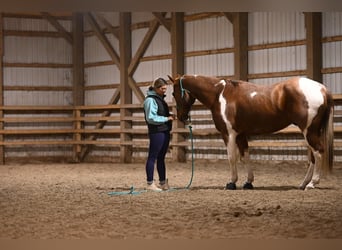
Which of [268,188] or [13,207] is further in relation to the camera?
Result: [268,188]

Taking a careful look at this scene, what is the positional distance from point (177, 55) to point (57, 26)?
159 inches

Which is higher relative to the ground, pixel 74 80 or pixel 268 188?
pixel 74 80

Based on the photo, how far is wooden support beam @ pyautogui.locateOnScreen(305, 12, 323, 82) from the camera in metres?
12.5

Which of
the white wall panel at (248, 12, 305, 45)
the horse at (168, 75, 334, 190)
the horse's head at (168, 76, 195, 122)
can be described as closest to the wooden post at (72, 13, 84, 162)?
the white wall panel at (248, 12, 305, 45)

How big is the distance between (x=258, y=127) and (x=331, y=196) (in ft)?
4.95

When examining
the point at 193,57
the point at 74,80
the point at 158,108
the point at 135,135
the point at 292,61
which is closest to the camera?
the point at 158,108

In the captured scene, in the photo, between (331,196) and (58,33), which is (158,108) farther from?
(58,33)

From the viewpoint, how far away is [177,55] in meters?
15.2

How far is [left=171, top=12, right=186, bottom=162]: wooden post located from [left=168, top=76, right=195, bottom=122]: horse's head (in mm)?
5932

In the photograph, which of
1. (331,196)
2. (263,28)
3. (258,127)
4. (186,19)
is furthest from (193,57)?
(331,196)

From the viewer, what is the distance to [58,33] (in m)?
17.5

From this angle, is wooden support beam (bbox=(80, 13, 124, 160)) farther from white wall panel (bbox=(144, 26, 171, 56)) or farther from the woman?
the woman

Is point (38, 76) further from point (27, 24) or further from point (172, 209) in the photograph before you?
point (172, 209)

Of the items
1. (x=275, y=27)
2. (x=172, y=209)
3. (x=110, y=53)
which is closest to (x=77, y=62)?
(x=110, y=53)
